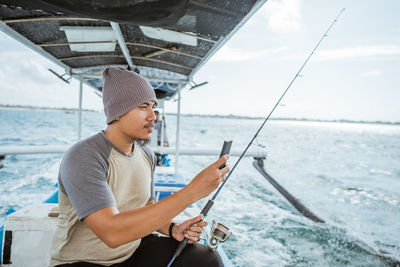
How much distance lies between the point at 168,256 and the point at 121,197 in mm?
538

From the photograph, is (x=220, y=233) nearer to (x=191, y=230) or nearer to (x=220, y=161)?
(x=191, y=230)

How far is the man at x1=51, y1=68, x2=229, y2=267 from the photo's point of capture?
3.74 ft

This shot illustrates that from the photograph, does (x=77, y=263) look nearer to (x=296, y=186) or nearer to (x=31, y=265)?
(x=31, y=265)

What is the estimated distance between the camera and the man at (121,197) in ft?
3.74

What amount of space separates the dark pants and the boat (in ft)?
2.42

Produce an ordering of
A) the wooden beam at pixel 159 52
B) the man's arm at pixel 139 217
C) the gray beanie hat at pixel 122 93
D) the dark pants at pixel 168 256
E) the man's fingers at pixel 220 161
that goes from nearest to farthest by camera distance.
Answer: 1. the man's arm at pixel 139 217
2. the man's fingers at pixel 220 161
3. the gray beanie hat at pixel 122 93
4. the dark pants at pixel 168 256
5. the wooden beam at pixel 159 52

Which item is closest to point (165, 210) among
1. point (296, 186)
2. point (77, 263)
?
point (77, 263)

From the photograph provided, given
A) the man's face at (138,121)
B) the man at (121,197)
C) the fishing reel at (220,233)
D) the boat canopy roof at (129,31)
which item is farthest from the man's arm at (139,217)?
the boat canopy roof at (129,31)

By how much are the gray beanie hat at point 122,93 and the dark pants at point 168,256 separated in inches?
35.8

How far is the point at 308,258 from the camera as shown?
5.62 m

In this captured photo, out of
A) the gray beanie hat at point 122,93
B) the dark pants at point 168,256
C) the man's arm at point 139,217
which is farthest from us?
the dark pants at point 168,256

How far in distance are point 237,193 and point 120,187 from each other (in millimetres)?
9220

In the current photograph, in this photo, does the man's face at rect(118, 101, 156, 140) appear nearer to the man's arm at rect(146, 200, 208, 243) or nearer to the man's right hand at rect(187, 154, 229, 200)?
the man's right hand at rect(187, 154, 229, 200)

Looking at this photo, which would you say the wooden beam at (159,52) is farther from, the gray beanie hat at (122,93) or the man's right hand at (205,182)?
the man's right hand at (205,182)
